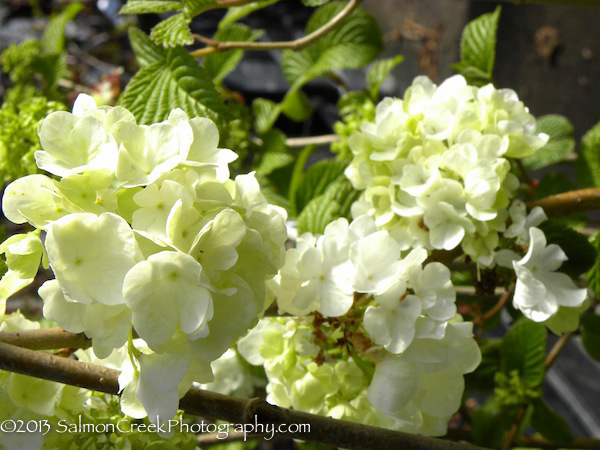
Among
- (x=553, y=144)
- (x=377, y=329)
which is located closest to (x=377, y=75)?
(x=553, y=144)

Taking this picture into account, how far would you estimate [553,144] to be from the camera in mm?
1044

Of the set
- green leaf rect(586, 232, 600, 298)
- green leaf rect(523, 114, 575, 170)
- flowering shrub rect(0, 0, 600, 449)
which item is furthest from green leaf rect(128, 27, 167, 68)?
green leaf rect(523, 114, 575, 170)

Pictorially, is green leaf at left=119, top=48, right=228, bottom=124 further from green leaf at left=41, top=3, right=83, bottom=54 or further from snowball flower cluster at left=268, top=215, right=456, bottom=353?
green leaf at left=41, top=3, right=83, bottom=54

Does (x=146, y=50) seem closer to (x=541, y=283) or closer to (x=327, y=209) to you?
(x=327, y=209)

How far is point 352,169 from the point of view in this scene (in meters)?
0.64

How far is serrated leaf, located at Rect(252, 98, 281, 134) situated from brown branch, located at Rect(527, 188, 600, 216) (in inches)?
22.8

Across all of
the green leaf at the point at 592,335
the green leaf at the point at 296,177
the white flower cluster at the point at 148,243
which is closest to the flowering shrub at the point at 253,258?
the white flower cluster at the point at 148,243

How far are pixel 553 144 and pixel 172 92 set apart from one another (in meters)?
0.66

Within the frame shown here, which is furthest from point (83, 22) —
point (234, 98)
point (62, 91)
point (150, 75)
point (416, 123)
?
point (416, 123)

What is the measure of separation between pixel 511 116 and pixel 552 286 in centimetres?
16

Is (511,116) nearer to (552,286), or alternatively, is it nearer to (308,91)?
(552,286)

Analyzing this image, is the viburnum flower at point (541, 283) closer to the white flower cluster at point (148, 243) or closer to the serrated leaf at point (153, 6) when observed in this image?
the white flower cluster at point (148, 243)

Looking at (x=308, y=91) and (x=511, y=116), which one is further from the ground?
(x=511, y=116)

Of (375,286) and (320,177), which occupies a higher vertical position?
(375,286)
